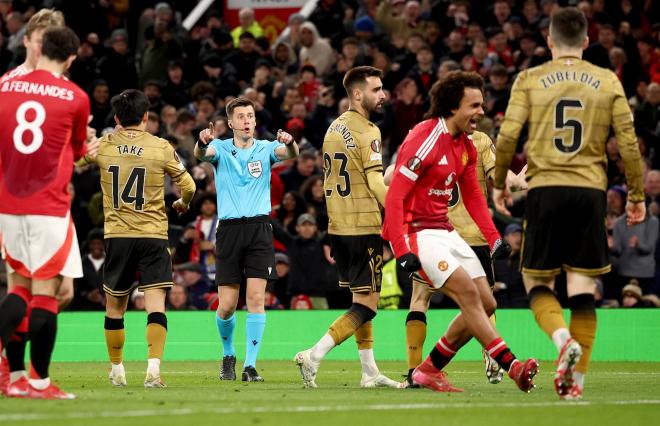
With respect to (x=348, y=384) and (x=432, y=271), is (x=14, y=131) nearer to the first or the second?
(x=432, y=271)

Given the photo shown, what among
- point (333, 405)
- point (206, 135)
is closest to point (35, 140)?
point (333, 405)

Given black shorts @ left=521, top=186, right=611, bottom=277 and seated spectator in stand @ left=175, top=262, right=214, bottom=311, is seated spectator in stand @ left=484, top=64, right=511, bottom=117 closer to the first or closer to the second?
seated spectator in stand @ left=175, top=262, right=214, bottom=311

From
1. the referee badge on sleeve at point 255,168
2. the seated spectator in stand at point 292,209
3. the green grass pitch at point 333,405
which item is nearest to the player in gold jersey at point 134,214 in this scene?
the green grass pitch at point 333,405

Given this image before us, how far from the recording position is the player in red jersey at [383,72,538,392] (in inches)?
388

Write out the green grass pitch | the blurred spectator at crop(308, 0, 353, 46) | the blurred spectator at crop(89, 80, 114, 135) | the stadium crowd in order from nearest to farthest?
the green grass pitch
the stadium crowd
the blurred spectator at crop(89, 80, 114, 135)
the blurred spectator at crop(308, 0, 353, 46)

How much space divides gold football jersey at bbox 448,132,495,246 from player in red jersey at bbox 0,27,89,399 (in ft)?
13.9

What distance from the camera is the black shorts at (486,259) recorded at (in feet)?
40.0

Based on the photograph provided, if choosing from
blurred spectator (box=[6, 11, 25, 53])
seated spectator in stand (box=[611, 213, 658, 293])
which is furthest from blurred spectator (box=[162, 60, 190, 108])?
seated spectator in stand (box=[611, 213, 658, 293])

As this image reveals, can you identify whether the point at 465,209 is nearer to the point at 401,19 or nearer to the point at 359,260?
the point at 359,260

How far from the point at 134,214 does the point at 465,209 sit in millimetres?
3114

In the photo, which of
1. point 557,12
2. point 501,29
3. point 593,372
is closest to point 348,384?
point 593,372

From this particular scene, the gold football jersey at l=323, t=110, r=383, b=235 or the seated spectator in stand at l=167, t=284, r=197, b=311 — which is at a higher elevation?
the gold football jersey at l=323, t=110, r=383, b=235

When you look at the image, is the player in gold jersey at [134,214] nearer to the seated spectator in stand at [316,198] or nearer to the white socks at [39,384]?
the white socks at [39,384]

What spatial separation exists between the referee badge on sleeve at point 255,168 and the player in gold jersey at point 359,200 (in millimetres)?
1123
